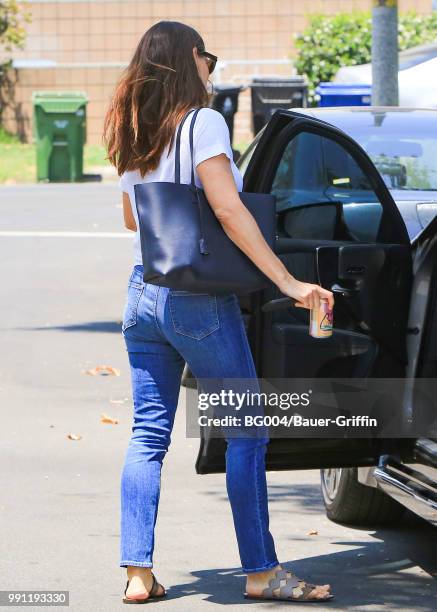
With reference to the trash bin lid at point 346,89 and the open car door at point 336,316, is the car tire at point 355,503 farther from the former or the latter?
the trash bin lid at point 346,89

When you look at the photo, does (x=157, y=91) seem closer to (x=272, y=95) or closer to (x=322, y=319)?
(x=322, y=319)

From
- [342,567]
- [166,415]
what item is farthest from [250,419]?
[342,567]

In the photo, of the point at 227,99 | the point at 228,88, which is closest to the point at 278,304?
the point at 228,88

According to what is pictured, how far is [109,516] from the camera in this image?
18.2 ft

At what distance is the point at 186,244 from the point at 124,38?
25102 millimetres

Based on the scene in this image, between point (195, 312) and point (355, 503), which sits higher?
point (195, 312)

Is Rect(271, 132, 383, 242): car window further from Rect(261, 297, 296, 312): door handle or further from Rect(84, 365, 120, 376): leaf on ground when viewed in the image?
Rect(84, 365, 120, 376): leaf on ground

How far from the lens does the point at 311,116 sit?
4711 millimetres

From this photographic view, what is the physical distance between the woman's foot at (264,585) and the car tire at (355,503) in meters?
0.82

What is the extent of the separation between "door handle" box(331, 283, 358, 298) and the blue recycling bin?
9.43 m

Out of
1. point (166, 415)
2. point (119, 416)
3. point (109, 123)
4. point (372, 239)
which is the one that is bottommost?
point (119, 416)

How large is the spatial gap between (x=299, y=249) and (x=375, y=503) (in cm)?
113

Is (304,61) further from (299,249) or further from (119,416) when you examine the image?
(299,249)

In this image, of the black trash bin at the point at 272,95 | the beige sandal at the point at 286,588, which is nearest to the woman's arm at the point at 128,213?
the beige sandal at the point at 286,588
